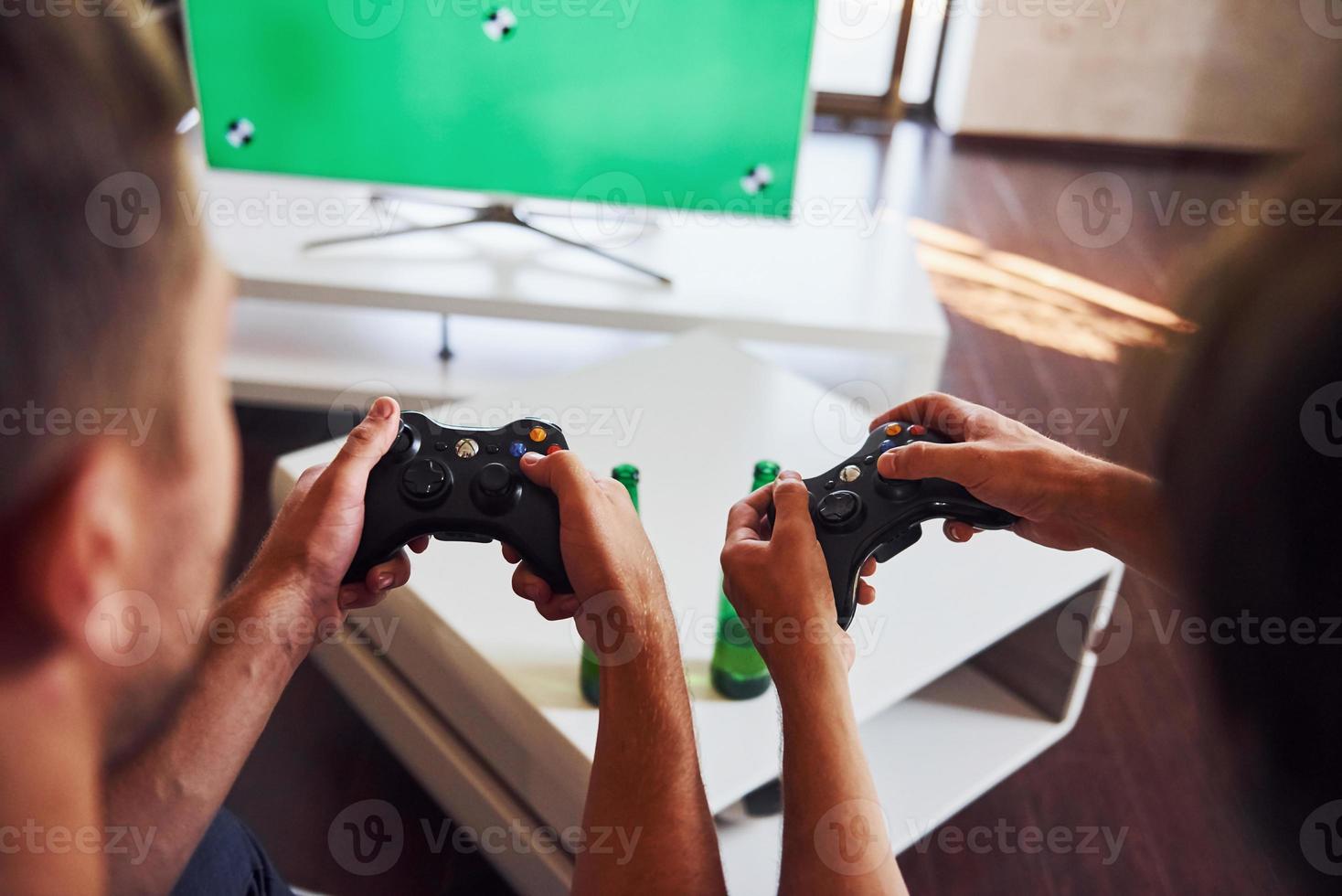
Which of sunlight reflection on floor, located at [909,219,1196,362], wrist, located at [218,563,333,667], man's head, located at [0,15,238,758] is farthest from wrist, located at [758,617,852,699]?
sunlight reflection on floor, located at [909,219,1196,362]

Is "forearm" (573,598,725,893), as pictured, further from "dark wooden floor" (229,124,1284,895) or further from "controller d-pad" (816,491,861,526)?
"dark wooden floor" (229,124,1284,895)

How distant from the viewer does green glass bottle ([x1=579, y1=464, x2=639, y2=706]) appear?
1081 millimetres

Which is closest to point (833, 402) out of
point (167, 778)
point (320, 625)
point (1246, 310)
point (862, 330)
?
point (862, 330)

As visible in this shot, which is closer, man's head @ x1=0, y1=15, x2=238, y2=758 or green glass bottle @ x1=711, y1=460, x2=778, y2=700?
man's head @ x1=0, y1=15, x2=238, y2=758

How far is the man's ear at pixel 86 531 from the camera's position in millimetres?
308

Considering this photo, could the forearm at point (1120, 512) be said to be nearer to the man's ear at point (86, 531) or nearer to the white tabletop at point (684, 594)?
the white tabletop at point (684, 594)

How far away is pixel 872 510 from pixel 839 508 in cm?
3

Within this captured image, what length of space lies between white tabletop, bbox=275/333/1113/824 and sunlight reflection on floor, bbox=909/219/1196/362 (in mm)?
1399

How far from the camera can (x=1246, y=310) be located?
308 mm

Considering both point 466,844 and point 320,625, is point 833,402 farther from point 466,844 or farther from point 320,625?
point 320,625

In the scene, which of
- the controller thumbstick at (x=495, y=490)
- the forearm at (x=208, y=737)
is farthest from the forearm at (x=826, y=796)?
the forearm at (x=208, y=737)

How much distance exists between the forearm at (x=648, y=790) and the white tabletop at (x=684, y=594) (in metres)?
0.28

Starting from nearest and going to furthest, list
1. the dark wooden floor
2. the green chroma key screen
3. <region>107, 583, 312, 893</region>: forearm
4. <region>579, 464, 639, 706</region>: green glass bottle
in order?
<region>107, 583, 312, 893</region>: forearm < <region>579, 464, 639, 706</region>: green glass bottle < the dark wooden floor < the green chroma key screen

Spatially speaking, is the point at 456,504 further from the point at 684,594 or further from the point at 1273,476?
the point at 1273,476
